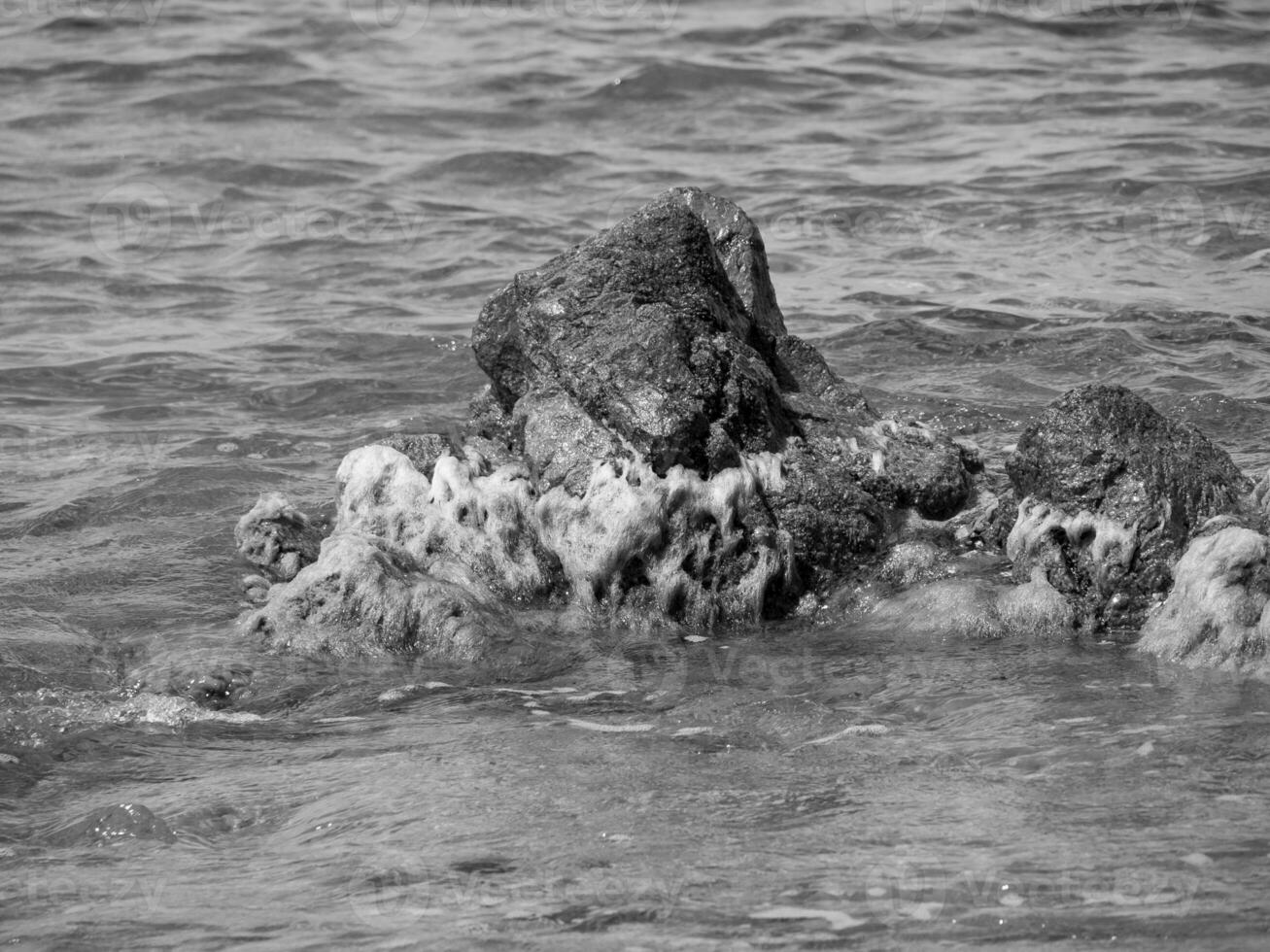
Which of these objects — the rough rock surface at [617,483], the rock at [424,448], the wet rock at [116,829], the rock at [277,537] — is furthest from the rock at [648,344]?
the wet rock at [116,829]

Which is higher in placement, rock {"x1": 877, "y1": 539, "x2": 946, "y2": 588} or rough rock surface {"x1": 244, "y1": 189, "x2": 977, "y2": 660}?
rough rock surface {"x1": 244, "y1": 189, "x2": 977, "y2": 660}

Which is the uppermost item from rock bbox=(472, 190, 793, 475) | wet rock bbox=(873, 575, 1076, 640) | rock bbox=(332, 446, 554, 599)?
rock bbox=(472, 190, 793, 475)

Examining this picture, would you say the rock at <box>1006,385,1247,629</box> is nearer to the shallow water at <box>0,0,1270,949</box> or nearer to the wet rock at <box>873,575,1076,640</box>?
the wet rock at <box>873,575,1076,640</box>

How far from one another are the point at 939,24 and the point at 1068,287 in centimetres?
875

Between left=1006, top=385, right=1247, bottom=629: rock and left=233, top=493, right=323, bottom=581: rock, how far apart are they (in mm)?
2801

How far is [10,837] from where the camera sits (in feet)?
13.6

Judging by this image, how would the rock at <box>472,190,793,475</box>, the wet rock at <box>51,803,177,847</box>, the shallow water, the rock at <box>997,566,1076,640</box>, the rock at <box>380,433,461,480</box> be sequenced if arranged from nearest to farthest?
1. the shallow water
2. the wet rock at <box>51,803,177,847</box>
3. the rock at <box>997,566,1076,640</box>
4. the rock at <box>472,190,793,475</box>
5. the rock at <box>380,433,461,480</box>

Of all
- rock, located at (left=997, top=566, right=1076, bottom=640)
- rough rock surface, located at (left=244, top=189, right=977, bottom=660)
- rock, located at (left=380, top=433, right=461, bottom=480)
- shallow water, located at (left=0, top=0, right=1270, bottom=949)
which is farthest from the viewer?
rock, located at (left=380, top=433, right=461, bottom=480)

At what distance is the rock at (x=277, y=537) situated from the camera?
6.37 m

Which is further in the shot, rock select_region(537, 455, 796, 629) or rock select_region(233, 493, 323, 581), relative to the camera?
rock select_region(233, 493, 323, 581)

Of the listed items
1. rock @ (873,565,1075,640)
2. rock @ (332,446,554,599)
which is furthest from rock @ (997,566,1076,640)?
rock @ (332,446,554,599)

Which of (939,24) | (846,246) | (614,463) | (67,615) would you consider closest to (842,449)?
(614,463)

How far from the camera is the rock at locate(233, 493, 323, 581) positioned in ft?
20.9

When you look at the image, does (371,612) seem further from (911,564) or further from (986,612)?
(986,612)
